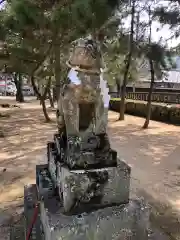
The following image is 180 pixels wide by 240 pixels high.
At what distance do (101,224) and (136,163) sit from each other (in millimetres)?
3705

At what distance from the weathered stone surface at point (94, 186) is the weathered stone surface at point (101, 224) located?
8cm

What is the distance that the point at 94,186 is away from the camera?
2.06 metres

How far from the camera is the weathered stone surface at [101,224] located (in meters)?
1.92

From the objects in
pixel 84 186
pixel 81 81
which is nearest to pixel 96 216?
pixel 84 186

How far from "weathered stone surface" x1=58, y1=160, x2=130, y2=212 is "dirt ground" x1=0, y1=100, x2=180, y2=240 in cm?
117

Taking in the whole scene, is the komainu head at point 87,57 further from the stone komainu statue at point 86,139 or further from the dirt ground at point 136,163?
the dirt ground at point 136,163

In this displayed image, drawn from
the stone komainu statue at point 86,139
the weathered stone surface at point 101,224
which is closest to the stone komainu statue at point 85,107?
the stone komainu statue at point 86,139

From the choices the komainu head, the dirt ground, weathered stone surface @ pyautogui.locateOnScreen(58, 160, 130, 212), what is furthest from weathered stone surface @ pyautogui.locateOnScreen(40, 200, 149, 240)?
the komainu head

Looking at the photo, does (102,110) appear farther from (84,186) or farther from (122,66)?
(122,66)

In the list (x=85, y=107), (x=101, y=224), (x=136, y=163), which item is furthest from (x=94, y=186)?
(x=136, y=163)

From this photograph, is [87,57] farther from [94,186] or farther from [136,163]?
[136,163]

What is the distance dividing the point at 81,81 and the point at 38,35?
6169 mm

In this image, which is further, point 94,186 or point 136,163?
point 136,163

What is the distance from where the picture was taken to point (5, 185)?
4.30m
